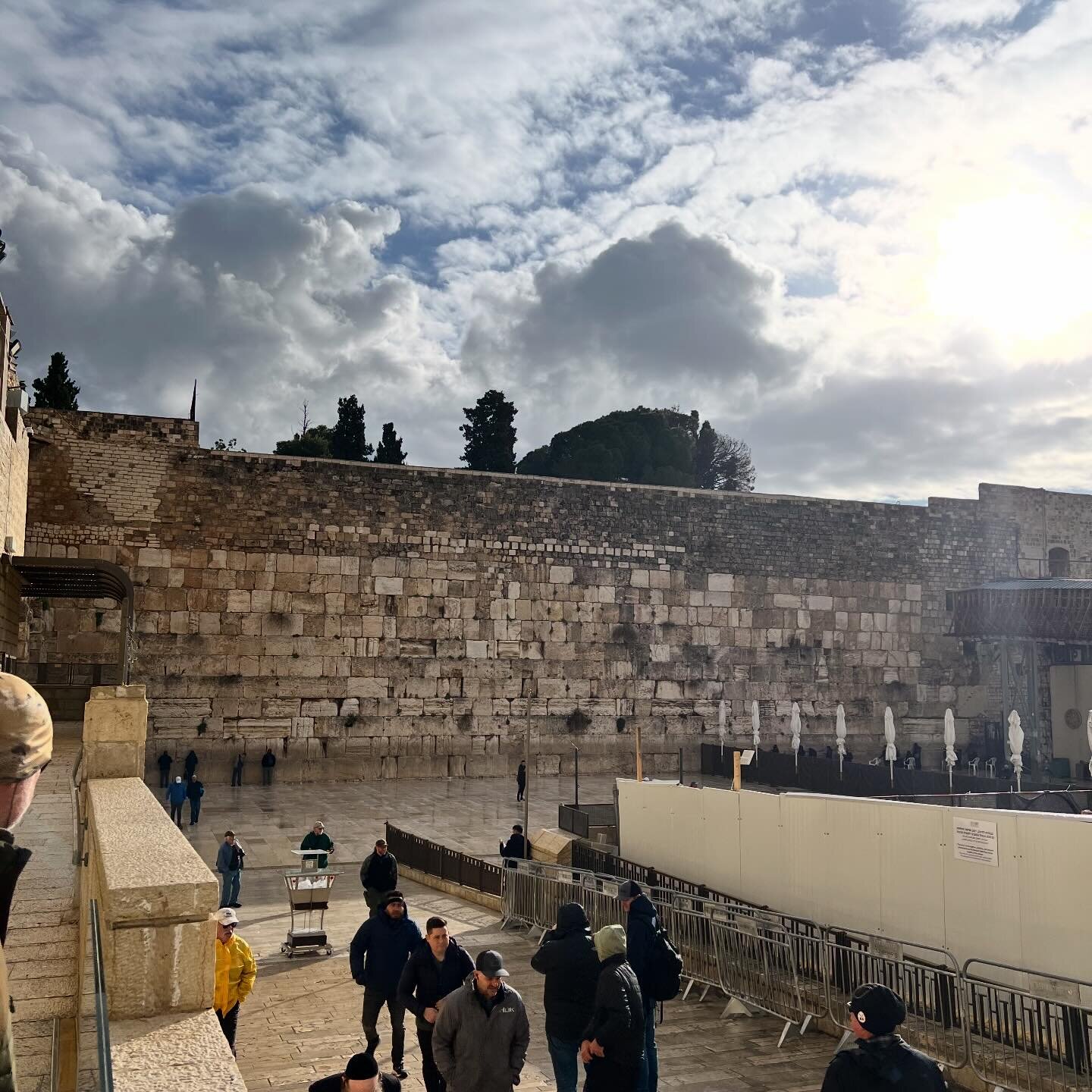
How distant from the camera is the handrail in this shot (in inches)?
90.7

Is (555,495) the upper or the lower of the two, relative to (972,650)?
upper

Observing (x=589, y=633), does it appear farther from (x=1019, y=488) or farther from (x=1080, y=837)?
(x=1080, y=837)

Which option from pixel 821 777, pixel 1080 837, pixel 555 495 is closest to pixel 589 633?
pixel 555 495

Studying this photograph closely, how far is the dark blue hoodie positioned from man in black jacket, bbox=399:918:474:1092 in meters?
0.37

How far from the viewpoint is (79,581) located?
598 inches

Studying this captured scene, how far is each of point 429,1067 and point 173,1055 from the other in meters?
2.50

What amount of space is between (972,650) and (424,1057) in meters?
23.1

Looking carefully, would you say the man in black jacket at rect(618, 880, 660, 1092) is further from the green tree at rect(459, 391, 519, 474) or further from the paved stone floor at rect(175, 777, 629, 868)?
the green tree at rect(459, 391, 519, 474)

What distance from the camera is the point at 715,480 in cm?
5122

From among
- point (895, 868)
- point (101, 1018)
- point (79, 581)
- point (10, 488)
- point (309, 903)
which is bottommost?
point (309, 903)

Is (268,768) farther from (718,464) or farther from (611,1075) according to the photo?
(718,464)

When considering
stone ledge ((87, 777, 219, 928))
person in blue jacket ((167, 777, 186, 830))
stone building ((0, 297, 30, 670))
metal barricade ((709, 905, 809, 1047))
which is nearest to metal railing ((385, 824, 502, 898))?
metal barricade ((709, 905, 809, 1047))

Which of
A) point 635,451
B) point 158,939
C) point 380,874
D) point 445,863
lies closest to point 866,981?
point 380,874

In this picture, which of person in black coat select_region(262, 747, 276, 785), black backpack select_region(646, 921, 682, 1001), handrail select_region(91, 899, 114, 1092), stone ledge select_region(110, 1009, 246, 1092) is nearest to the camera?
handrail select_region(91, 899, 114, 1092)
